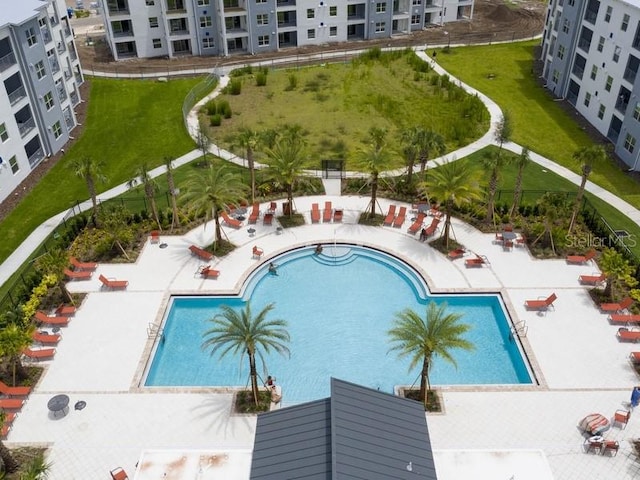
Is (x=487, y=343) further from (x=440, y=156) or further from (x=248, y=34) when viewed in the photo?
(x=248, y=34)

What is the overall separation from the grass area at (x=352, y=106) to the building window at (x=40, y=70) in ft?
50.4

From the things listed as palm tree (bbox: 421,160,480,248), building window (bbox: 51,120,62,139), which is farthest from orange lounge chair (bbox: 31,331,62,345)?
building window (bbox: 51,120,62,139)

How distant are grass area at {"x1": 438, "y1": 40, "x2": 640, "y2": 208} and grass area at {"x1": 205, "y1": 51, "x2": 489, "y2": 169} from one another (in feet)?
13.5

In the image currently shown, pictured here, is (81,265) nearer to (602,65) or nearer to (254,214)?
(254,214)

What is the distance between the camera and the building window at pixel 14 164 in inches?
1716

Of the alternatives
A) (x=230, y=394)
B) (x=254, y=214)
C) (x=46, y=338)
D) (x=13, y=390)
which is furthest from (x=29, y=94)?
(x=230, y=394)

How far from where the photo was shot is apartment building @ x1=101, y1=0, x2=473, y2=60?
7006cm

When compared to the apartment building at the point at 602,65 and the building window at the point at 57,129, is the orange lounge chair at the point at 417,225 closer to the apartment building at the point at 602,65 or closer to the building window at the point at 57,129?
the apartment building at the point at 602,65

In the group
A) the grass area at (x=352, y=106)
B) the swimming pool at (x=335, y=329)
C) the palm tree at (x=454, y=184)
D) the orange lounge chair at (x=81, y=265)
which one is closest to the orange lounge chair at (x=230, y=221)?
the swimming pool at (x=335, y=329)

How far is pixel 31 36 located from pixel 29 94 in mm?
5053

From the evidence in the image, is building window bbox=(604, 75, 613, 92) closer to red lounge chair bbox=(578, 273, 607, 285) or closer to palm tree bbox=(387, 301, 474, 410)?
red lounge chair bbox=(578, 273, 607, 285)

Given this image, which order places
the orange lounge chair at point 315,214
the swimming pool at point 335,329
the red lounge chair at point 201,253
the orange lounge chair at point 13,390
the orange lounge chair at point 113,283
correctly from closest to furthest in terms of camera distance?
the orange lounge chair at point 13,390
the swimming pool at point 335,329
the orange lounge chair at point 113,283
the red lounge chair at point 201,253
the orange lounge chair at point 315,214

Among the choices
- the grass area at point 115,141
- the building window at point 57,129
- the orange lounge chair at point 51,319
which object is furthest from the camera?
the building window at point 57,129

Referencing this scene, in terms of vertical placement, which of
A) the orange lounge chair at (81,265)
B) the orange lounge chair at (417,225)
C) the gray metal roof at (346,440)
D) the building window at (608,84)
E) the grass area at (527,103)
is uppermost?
the building window at (608,84)
